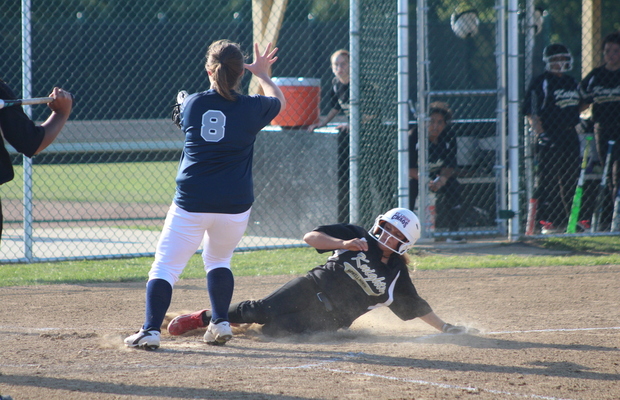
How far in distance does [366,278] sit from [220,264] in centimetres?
92

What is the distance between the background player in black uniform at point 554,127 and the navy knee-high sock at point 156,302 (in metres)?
6.40

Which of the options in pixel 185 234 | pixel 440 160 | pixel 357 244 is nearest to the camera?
pixel 185 234

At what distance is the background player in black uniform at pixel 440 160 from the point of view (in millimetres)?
8781

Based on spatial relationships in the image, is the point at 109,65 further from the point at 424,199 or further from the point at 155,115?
the point at 424,199

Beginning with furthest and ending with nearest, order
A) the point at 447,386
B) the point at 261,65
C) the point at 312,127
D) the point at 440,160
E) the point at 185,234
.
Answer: the point at 312,127
the point at 440,160
the point at 261,65
the point at 185,234
the point at 447,386

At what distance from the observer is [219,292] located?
4.35 meters

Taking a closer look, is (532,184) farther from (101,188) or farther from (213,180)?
(101,188)

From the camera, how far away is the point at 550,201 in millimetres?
9711

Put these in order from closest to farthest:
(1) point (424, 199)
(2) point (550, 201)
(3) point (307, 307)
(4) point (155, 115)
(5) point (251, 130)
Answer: (5) point (251, 130), (3) point (307, 307), (1) point (424, 199), (2) point (550, 201), (4) point (155, 115)

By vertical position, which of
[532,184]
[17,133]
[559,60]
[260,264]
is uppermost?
[559,60]

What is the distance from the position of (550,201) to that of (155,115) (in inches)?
485

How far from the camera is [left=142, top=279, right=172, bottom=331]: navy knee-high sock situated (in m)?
4.16

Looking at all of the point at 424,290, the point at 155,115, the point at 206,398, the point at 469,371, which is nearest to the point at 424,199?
the point at 424,290

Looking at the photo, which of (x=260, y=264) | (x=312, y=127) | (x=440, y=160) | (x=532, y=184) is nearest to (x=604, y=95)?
(x=532, y=184)
